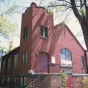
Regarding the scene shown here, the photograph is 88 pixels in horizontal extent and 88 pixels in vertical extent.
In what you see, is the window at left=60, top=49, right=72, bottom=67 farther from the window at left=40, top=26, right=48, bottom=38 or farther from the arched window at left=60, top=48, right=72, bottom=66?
the window at left=40, top=26, right=48, bottom=38

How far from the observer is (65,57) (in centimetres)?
2183

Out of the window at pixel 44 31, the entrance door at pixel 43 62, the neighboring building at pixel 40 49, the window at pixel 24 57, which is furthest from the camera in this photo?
the window at pixel 44 31

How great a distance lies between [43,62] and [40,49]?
1.61m

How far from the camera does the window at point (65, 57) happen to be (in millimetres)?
21275

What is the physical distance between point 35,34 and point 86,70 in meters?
11.3

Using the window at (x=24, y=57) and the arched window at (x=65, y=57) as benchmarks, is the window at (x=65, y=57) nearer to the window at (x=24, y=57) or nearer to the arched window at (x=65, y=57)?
the arched window at (x=65, y=57)

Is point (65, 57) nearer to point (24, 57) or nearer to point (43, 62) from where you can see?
point (43, 62)

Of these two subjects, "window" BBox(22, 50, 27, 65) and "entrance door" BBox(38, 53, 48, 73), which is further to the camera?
"window" BBox(22, 50, 27, 65)

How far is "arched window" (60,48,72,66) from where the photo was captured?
21281 mm

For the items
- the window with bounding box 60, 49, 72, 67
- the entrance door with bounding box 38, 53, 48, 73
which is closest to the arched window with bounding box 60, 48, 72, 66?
the window with bounding box 60, 49, 72, 67

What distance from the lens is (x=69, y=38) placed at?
24156 mm

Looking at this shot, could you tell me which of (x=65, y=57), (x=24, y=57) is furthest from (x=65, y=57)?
(x=24, y=57)

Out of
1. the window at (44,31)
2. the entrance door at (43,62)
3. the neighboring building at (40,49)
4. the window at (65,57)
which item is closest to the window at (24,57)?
the neighboring building at (40,49)

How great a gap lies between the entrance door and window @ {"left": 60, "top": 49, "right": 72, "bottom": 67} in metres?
3.23
